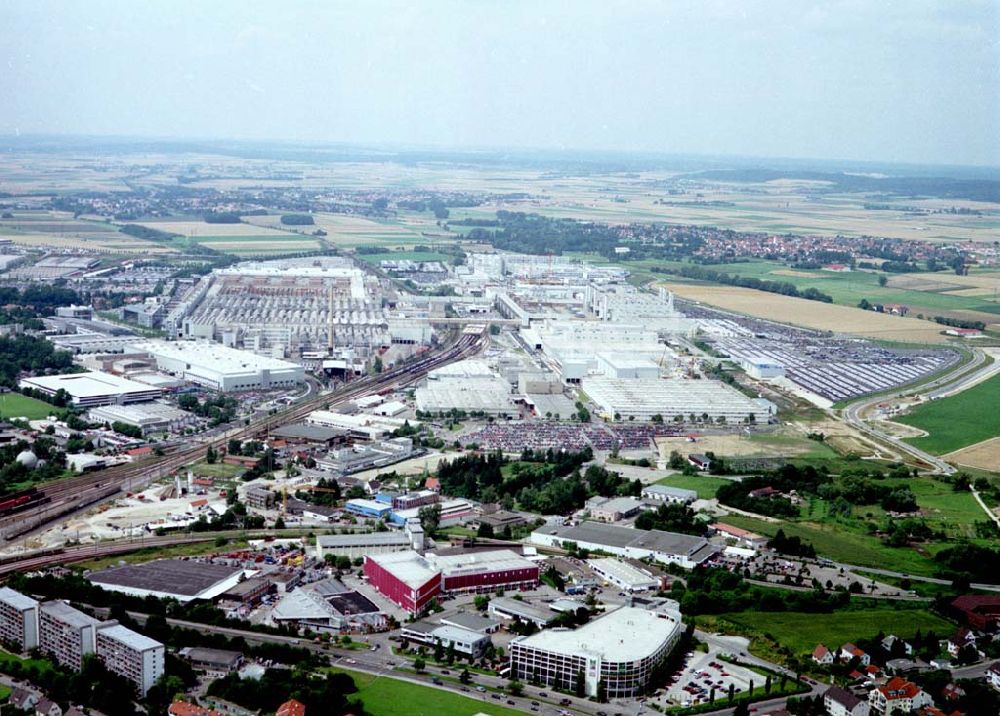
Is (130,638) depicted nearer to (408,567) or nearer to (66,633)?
(66,633)

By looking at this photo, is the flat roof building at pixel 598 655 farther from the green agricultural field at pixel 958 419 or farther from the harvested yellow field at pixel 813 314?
the harvested yellow field at pixel 813 314

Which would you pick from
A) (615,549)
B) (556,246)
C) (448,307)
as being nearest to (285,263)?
(448,307)

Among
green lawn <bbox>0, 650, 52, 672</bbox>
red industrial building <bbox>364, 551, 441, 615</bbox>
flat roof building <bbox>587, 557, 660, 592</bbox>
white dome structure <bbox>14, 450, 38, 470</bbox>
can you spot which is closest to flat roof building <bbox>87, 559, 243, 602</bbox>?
red industrial building <bbox>364, 551, 441, 615</bbox>

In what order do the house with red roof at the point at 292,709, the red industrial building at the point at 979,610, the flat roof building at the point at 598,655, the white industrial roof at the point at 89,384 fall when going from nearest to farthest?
the house with red roof at the point at 292,709
the flat roof building at the point at 598,655
the red industrial building at the point at 979,610
the white industrial roof at the point at 89,384

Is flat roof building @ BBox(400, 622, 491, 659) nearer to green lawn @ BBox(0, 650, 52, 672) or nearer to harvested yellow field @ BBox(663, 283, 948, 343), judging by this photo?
green lawn @ BBox(0, 650, 52, 672)

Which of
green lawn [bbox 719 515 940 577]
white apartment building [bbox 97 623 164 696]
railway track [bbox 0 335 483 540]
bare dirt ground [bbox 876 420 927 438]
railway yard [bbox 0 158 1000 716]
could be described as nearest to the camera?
white apartment building [bbox 97 623 164 696]

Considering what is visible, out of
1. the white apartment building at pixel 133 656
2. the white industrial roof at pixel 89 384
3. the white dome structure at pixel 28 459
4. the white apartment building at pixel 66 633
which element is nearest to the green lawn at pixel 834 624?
the white apartment building at pixel 133 656

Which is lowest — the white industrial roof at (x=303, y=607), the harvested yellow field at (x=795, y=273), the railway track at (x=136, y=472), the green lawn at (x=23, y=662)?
the railway track at (x=136, y=472)
